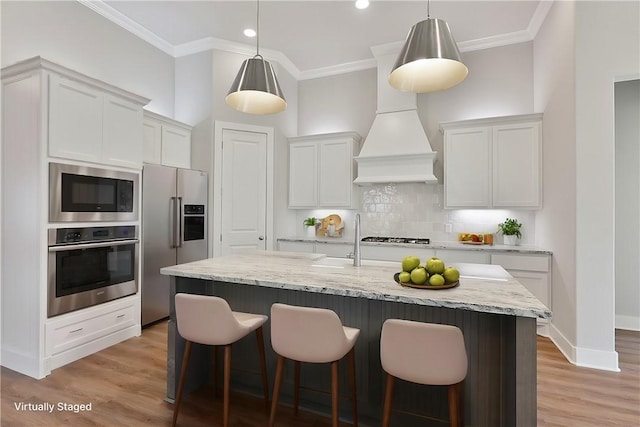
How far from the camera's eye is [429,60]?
6.59 ft

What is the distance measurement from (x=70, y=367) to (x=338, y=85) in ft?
15.2

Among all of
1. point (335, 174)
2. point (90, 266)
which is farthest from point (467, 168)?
point (90, 266)

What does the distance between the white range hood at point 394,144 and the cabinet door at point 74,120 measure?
2891 millimetres

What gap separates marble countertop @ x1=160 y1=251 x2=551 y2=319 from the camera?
4.67 feet

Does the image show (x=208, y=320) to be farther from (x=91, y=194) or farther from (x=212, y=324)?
(x=91, y=194)

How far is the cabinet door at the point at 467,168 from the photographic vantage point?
12.8 ft

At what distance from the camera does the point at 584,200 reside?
9.22ft

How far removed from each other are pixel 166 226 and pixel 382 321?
→ 111 inches

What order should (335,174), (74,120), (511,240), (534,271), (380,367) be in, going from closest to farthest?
(380,367) < (74,120) < (534,271) < (511,240) < (335,174)

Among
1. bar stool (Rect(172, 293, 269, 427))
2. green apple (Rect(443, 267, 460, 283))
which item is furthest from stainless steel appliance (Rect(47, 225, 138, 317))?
green apple (Rect(443, 267, 460, 283))

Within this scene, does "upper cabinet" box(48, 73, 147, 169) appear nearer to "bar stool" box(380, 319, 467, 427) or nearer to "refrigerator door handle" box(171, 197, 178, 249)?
"refrigerator door handle" box(171, 197, 178, 249)

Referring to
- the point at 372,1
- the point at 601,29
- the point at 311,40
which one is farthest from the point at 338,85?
the point at 601,29

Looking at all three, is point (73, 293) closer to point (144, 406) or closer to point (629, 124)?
point (144, 406)

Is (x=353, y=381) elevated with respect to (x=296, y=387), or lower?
elevated
